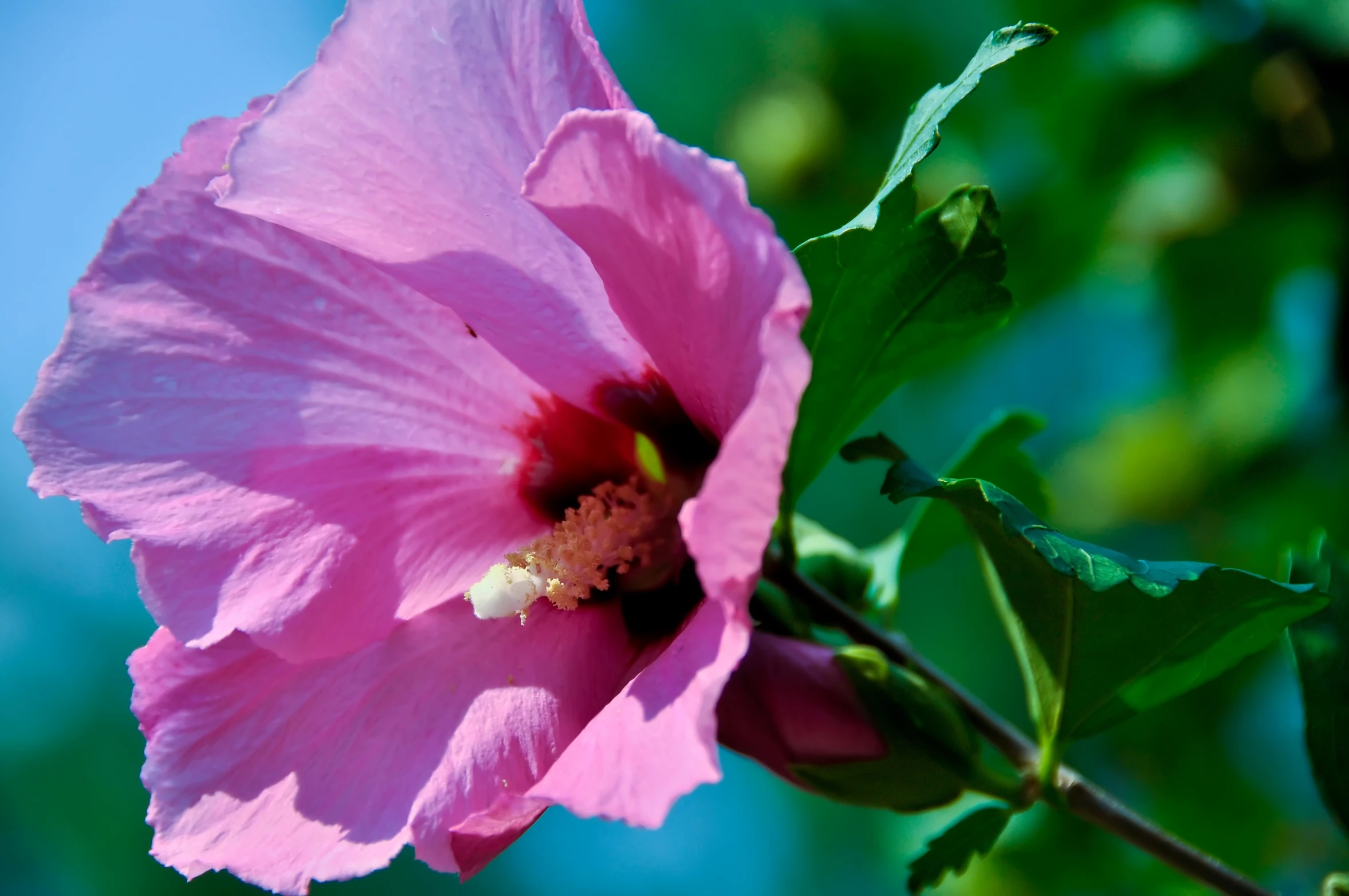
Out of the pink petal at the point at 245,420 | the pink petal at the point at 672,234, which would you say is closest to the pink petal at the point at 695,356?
the pink petal at the point at 672,234

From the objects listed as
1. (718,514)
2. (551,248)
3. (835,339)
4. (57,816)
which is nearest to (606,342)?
(551,248)

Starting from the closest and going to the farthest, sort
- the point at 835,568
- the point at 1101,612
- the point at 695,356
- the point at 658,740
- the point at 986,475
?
the point at 658,740
the point at 695,356
the point at 1101,612
the point at 835,568
the point at 986,475

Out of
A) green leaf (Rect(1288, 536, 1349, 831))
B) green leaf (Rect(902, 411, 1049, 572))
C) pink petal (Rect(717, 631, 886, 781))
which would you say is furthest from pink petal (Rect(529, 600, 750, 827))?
green leaf (Rect(1288, 536, 1349, 831))

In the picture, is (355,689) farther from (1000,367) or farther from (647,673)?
(1000,367)

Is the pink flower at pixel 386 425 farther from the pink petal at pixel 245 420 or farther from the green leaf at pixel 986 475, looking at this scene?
the green leaf at pixel 986 475

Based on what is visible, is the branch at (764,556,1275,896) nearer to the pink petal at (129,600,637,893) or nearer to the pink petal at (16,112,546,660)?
the pink petal at (129,600,637,893)

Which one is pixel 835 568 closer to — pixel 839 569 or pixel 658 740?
pixel 839 569

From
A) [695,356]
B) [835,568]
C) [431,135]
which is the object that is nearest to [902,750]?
[835,568]
